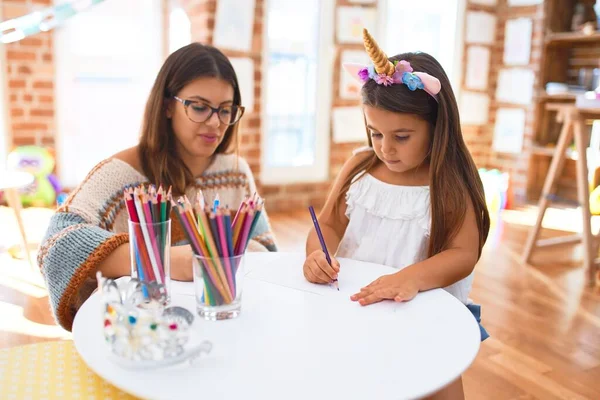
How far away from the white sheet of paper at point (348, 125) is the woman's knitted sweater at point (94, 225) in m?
2.53

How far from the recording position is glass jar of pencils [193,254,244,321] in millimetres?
865

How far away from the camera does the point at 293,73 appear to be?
4.00 metres

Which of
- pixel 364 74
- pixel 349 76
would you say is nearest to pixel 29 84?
pixel 349 76

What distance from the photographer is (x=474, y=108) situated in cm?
496

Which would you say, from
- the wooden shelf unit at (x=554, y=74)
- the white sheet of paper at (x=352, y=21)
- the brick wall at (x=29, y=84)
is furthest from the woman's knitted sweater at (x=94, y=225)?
the wooden shelf unit at (x=554, y=74)

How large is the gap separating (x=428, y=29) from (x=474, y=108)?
2.69ft

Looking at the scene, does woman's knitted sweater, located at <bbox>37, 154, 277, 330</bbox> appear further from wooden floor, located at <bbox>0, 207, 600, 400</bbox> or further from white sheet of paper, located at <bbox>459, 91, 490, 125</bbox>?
white sheet of paper, located at <bbox>459, 91, 490, 125</bbox>

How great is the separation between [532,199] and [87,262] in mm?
4284

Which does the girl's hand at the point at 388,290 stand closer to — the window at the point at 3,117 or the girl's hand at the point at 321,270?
the girl's hand at the point at 321,270

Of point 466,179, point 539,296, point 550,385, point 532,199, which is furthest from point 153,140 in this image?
point 532,199

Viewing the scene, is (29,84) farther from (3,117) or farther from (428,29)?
(428,29)

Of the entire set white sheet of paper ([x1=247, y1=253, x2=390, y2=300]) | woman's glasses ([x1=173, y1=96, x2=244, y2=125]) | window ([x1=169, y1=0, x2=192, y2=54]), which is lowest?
white sheet of paper ([x1=247, y1=253, x2=390, y2=300])

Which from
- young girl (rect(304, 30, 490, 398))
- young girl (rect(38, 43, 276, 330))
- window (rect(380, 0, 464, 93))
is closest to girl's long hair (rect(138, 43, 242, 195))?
young girl (rect(38, 43, 276, 330))

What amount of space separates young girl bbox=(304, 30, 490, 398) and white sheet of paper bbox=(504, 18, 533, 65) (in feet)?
12.3
